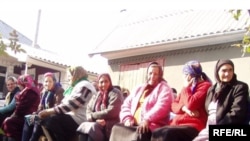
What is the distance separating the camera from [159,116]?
14.3ft

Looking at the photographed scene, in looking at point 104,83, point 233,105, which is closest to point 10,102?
point 104,83

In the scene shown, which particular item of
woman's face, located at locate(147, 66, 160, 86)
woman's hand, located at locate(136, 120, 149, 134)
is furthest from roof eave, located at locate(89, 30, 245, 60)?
woman's hand, located at locate(136, 120, 149, 134)

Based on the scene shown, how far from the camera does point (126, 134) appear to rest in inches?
173

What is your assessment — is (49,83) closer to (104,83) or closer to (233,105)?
(104,83)

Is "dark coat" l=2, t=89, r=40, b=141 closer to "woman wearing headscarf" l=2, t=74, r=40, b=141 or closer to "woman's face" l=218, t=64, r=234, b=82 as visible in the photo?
"woman wearing headscarf" l=2, t=74, r=40, b=141

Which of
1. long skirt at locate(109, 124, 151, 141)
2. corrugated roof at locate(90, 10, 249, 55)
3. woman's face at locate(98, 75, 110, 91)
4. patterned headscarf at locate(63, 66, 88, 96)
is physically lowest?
long skirt at locate(109, 124, 151, 141)

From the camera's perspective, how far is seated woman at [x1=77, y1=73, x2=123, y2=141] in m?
4.89

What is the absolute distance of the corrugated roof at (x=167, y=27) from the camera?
23.9 feet

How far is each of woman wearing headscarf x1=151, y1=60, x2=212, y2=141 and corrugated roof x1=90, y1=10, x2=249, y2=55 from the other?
2.60 m

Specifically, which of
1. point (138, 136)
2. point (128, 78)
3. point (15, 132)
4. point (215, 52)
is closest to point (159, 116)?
point (138, 136)

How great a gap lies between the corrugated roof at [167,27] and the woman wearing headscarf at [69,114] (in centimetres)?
282

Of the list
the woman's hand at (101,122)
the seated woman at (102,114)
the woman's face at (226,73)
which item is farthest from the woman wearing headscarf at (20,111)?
the woman's face at (226,73)

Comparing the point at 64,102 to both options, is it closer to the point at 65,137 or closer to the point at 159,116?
the point at 65,137

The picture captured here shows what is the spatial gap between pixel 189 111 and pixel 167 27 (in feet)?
16.2
